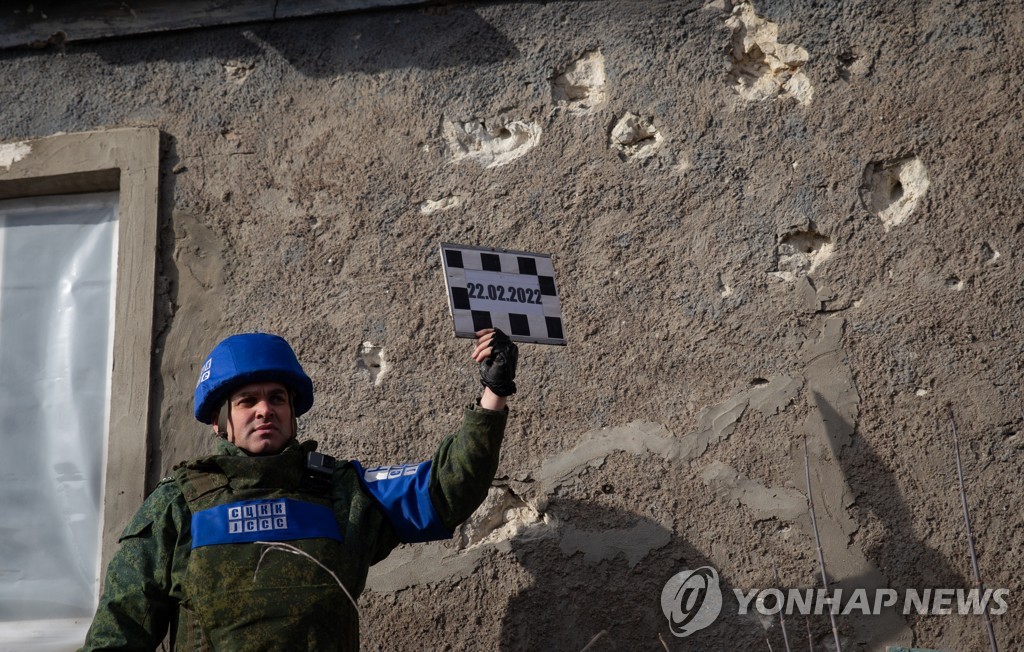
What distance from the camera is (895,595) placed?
2732 mm

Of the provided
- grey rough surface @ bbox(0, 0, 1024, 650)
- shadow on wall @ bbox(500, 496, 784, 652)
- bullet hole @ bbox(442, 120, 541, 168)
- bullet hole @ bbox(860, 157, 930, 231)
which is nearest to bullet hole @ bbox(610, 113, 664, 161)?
grey rough surface @ bbox(0, 0, 1024, 650)

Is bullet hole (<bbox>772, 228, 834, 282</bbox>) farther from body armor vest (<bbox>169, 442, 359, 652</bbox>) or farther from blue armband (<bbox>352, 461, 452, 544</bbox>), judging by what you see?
body armor vest (<bbox>169, 442, 359, 652</bbox>)

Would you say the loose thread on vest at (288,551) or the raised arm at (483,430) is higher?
the raised arm at (483,430)

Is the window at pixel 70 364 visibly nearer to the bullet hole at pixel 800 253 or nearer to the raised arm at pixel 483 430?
the raised arm at pixel 483 430

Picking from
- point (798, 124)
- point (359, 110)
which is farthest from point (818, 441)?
point (359, 110)

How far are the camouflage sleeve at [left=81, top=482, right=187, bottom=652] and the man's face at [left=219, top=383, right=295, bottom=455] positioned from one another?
19cm

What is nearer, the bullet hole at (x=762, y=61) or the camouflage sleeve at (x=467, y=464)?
the camouflage sleeve at (x=467, y=464)

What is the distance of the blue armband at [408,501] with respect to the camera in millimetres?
2527

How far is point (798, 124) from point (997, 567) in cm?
124

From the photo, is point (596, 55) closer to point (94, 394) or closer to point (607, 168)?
point (607, 168)

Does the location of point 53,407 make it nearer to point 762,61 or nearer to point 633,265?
point 633,265

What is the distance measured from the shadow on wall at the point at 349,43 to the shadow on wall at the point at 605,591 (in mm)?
1349

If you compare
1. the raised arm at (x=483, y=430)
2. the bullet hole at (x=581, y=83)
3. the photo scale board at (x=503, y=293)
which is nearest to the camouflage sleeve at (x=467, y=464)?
the raised arm at (x=483, y=430)

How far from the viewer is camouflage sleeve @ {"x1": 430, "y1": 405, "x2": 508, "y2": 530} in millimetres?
2422
